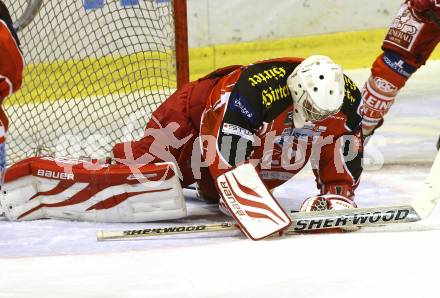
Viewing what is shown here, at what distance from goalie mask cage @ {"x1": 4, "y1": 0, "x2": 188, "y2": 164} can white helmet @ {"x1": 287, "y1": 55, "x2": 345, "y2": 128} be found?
878mm

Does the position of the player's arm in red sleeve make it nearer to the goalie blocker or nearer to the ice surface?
the ice surface

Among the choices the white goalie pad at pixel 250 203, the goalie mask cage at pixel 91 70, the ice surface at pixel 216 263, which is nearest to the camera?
the ice surface at pixel 216 263

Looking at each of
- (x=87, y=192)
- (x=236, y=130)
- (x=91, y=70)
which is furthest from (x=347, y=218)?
(x=91, y=70)

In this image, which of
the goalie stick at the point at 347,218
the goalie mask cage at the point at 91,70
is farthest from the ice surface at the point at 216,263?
the goalie mask cage at the point at 91,70

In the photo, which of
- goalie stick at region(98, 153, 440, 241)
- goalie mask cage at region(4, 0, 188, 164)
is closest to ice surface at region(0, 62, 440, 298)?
goalie stick at region(98, 153, 440, 241)

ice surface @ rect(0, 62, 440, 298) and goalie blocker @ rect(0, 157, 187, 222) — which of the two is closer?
ice surface @ rect(0, 62, 440, 298)

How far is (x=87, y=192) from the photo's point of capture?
A: 9.00 feet

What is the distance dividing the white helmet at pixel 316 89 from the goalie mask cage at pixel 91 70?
2.88ft

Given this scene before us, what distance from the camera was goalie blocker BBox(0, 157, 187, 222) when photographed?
2.69m

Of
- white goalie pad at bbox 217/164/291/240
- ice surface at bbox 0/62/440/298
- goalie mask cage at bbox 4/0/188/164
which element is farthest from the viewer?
goalie mask cage at bbox 4/0/188/164

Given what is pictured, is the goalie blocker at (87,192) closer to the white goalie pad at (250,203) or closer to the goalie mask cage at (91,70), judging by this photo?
the white goalie pad at (250,203)

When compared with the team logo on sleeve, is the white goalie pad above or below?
below

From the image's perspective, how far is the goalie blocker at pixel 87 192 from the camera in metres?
2.69

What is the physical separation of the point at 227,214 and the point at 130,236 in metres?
0.44
